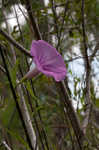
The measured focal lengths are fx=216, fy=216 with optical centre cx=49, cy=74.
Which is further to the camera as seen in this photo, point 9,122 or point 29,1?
point 9,122

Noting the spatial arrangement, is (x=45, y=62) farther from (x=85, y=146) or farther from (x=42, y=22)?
(x=42, y=22)

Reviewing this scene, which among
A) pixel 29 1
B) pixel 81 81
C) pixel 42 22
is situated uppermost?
pixel 29 1

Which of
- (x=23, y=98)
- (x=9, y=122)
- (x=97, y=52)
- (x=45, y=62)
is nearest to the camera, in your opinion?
(x=45, y=62)

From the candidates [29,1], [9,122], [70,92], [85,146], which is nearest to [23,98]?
[70,92]

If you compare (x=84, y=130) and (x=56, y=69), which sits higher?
(x=56, y=69)

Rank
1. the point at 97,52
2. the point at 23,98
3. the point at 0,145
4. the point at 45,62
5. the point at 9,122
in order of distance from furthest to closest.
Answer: the point at 9,122
the point at 97,52
the point at 23,98
the point at 0,145
the point at 45,62
